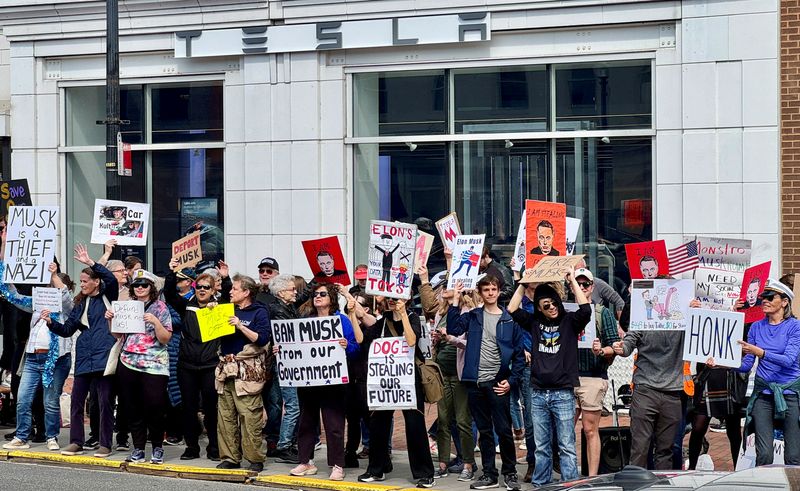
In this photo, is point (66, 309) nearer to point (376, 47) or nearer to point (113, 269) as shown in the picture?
point (113, 269)

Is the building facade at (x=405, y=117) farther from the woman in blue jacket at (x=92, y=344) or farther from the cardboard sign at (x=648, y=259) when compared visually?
the cardboard sign at (x=648, y=259)

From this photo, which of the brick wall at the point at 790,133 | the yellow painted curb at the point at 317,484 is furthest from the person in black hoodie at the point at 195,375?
the brick wall at the point at 790,133

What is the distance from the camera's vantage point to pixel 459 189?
1698 centimetres

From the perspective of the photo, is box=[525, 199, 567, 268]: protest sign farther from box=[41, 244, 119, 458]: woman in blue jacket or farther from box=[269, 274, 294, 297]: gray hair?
box=[41, 244, 119, 458]: woman in blue jacket

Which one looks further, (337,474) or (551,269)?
(337,474)

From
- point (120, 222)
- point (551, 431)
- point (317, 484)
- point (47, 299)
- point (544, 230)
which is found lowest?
point (317, 484)

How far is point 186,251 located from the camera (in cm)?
1274

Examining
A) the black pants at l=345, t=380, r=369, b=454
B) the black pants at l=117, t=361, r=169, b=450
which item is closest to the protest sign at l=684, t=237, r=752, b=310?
the black pants at l=345, t=380, r=369, b=454

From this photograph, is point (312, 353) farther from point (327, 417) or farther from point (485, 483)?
point (485, 483)

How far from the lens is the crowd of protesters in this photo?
405 inches

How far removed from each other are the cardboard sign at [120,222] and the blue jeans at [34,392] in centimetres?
141

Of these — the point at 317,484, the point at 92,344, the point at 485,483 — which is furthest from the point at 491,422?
the point at 92,344

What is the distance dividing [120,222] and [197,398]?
7.23 ft

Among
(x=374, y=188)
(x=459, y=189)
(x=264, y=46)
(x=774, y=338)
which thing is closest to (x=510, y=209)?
(x=459, y=189)
